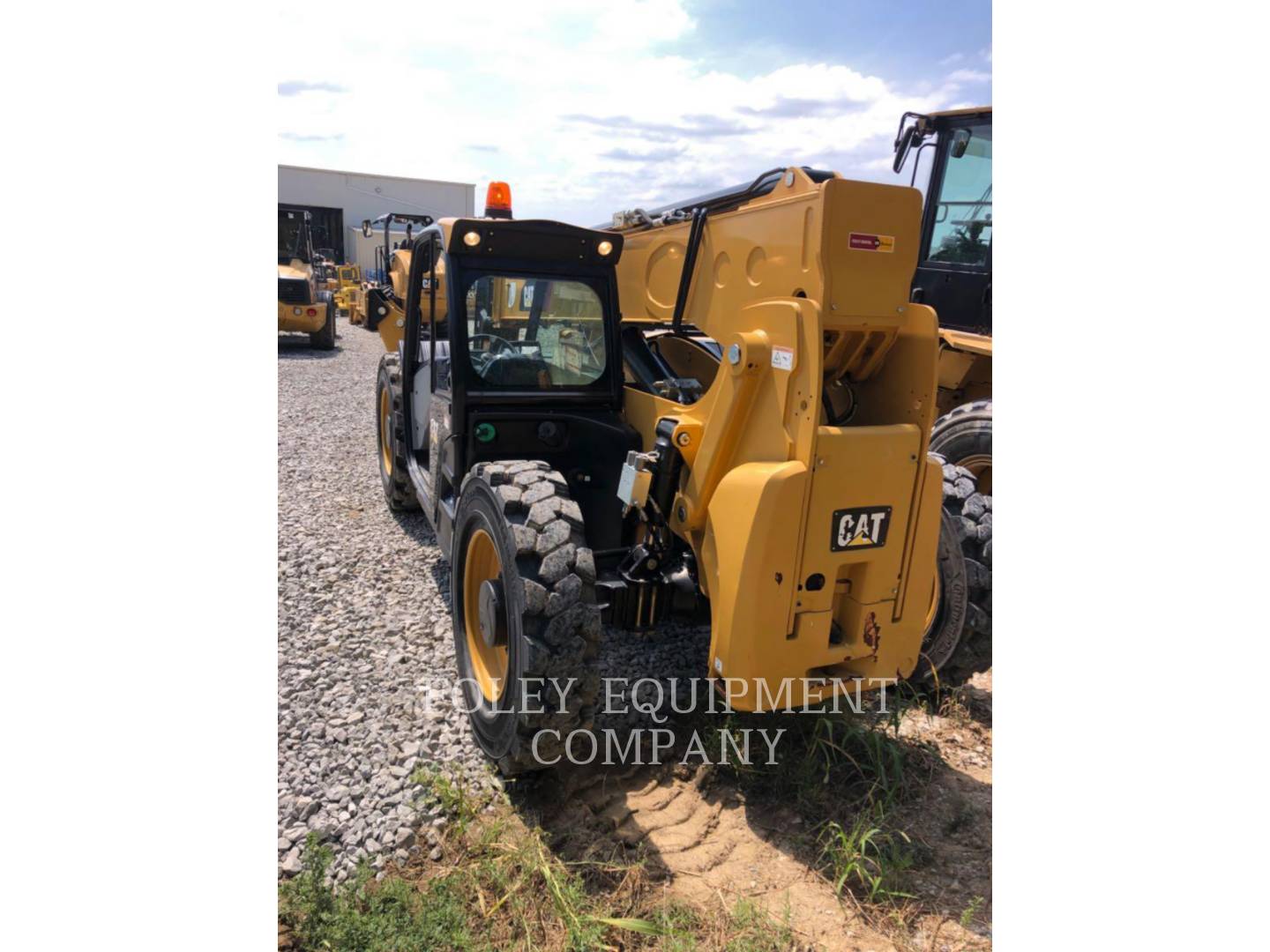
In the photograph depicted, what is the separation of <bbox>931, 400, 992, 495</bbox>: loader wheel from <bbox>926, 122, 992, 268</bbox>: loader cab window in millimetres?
1356

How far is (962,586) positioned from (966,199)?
348 cm

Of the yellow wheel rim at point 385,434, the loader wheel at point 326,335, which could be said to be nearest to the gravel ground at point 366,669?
the yellow wheel rim at point 385,434

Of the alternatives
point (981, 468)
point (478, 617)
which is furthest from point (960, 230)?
point (478, 617)

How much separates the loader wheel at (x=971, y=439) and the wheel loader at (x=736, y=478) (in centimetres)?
226

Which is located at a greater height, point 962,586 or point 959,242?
point 959,242

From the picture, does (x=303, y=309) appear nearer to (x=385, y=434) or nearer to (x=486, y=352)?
(x=385, y=434)

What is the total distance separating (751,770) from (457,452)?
203 cm

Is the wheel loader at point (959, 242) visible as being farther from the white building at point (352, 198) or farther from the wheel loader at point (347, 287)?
the white building at point (352, 198)

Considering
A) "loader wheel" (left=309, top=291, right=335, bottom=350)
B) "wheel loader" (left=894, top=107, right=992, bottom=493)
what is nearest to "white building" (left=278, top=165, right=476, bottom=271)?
"loader wheel" (left=309, top=291, right=335, bottom=350)

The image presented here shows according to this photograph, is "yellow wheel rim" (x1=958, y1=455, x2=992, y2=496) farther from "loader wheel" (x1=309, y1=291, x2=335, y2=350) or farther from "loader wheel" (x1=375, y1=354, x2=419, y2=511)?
"loader wheel" (x1=309, y1=291, x2=335, y2=350)

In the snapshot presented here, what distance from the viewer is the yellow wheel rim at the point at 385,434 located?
649 cm

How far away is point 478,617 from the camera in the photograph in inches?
146

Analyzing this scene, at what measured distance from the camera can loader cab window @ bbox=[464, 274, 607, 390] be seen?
401cm

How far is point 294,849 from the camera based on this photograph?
288cm
